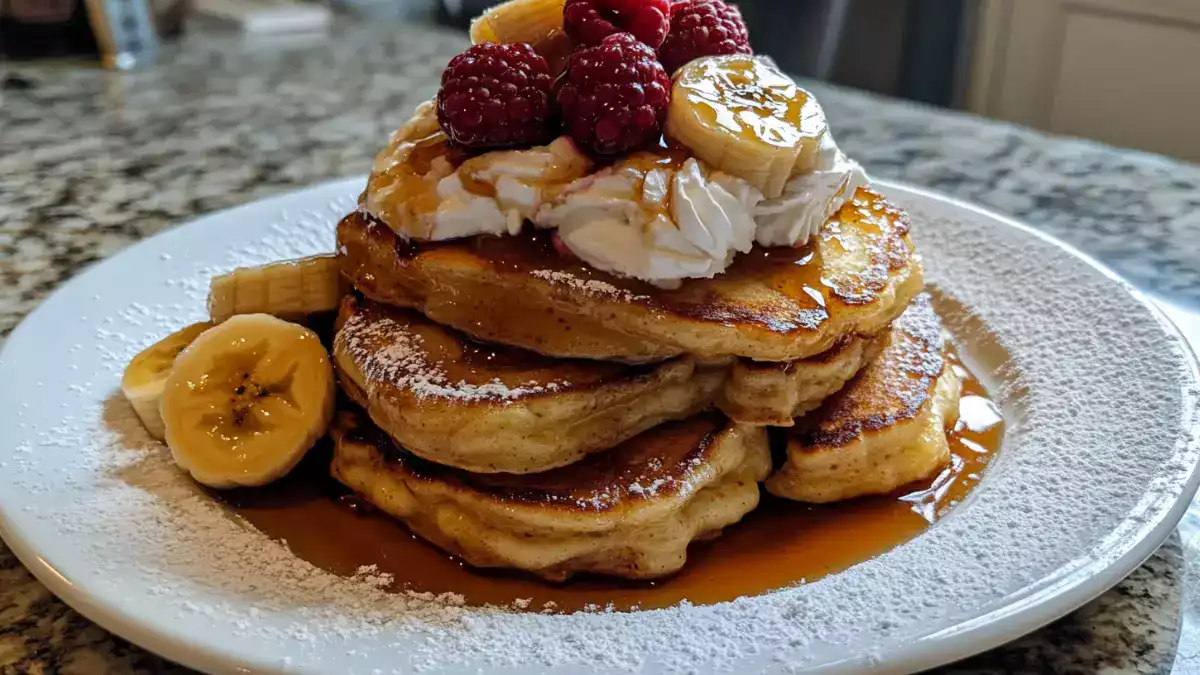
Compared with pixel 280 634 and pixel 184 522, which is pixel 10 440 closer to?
pixel 184 522

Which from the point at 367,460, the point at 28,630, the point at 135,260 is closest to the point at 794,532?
the point at 367,460

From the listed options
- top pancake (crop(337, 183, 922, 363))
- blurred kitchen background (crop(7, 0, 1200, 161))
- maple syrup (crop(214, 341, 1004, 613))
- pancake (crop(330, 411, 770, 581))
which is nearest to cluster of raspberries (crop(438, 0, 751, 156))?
top pancake (crop(337, 183, 922, 363))

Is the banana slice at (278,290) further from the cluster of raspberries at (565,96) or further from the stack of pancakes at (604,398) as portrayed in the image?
the cluster of raspberries at (565,96)

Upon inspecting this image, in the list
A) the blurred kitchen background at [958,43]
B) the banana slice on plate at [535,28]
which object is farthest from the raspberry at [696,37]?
the blurred kitchen background at [958,43]

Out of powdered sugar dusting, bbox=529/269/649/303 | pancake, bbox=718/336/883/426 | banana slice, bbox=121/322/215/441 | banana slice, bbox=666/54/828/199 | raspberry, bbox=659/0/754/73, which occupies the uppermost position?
raspberry, bbox=659/0/754/73

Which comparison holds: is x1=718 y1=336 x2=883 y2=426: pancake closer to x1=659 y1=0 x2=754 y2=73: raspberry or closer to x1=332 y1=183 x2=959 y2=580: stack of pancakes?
x1=332 y1=183 x2=959 y2=580: stack of pancakes

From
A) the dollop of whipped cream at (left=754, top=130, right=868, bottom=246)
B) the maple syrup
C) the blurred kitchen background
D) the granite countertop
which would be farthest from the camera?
the blurred kitchen background

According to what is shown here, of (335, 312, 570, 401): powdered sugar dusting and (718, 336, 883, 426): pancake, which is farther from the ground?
(335, 312, 570, 401): powdered sugar dusting
